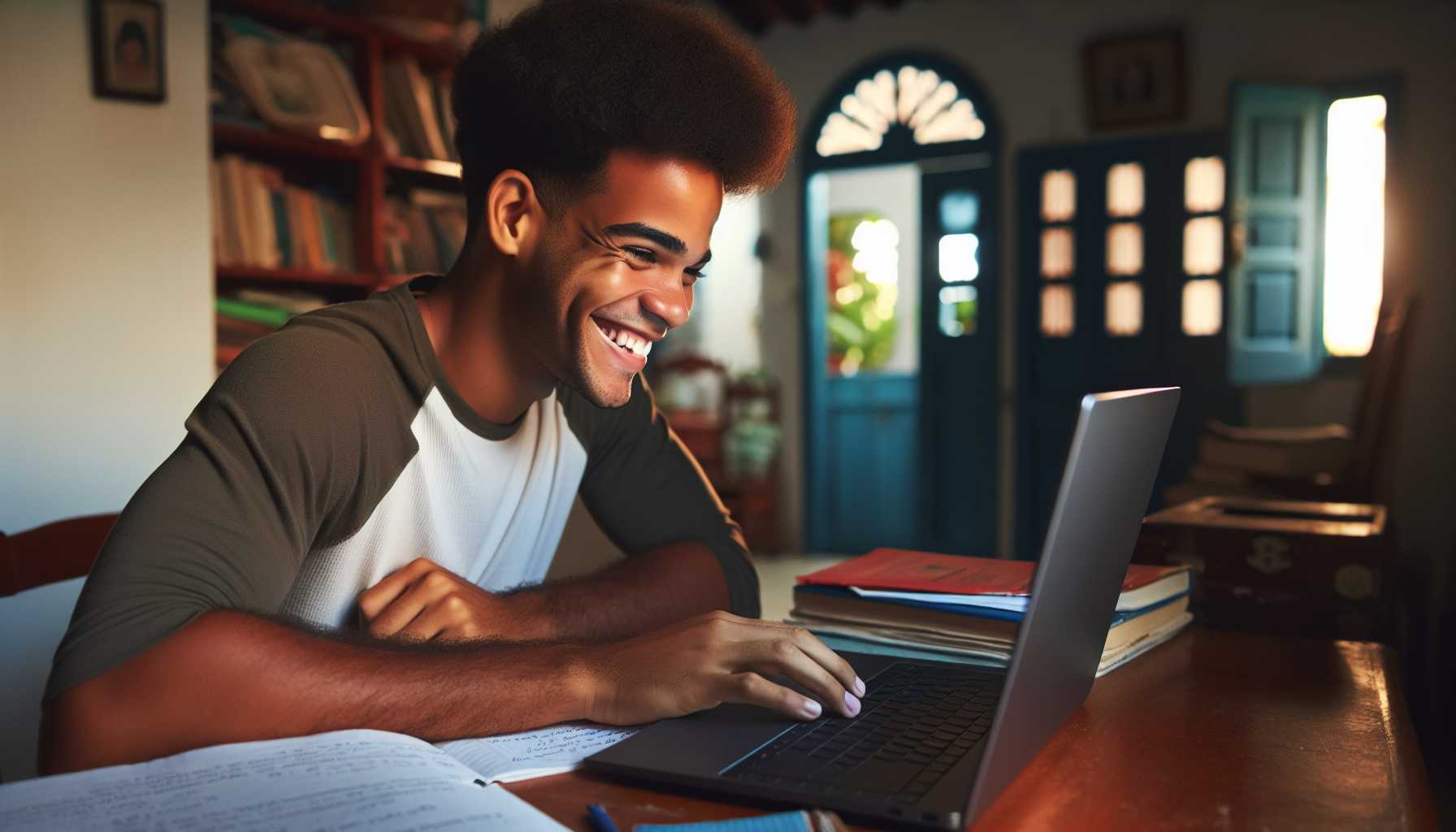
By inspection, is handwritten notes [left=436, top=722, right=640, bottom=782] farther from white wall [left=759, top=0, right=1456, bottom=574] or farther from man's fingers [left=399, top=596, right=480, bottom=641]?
white wall [left=759, top=0, right=1456, bottom=574]

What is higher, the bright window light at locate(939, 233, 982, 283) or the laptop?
the bright window light at locate(939, 233, 982, 283)

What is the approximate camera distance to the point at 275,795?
622mm

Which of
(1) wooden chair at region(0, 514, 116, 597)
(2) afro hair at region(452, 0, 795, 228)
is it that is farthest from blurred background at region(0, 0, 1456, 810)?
(1) wooden chair at region(0, 514, 116, 597)

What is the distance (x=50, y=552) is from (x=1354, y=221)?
5.15 metres

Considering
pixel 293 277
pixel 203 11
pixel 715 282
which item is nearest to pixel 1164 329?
pixel 715 282

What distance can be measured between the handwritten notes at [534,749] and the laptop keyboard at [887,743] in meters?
0.13

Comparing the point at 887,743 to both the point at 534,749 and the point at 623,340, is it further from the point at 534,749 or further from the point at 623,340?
the point at 623,340

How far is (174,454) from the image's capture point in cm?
90

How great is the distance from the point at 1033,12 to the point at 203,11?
4.14 meters

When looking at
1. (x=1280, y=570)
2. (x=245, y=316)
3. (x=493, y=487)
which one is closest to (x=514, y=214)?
(x=493, y=487)

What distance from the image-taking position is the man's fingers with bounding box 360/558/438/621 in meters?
1.06

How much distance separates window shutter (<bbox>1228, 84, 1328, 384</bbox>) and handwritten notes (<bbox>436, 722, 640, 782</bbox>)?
460 cm

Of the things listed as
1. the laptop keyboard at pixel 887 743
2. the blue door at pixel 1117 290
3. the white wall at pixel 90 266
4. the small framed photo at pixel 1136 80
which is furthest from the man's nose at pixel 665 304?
the small framed photo at pixel 1136 80

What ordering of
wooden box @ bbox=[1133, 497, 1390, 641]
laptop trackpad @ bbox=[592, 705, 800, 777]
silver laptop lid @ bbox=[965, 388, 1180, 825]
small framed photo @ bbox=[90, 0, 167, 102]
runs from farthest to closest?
small framed photo @ bbox=[90, 0, 167, 102] → wooden box @ bbox=[1133, 497, 1390, 641] → laptop trackpad @ bbox=[592, 705, 800, 777] → silver laptop lid @ bbox=[965, 388, 1180, 825]
